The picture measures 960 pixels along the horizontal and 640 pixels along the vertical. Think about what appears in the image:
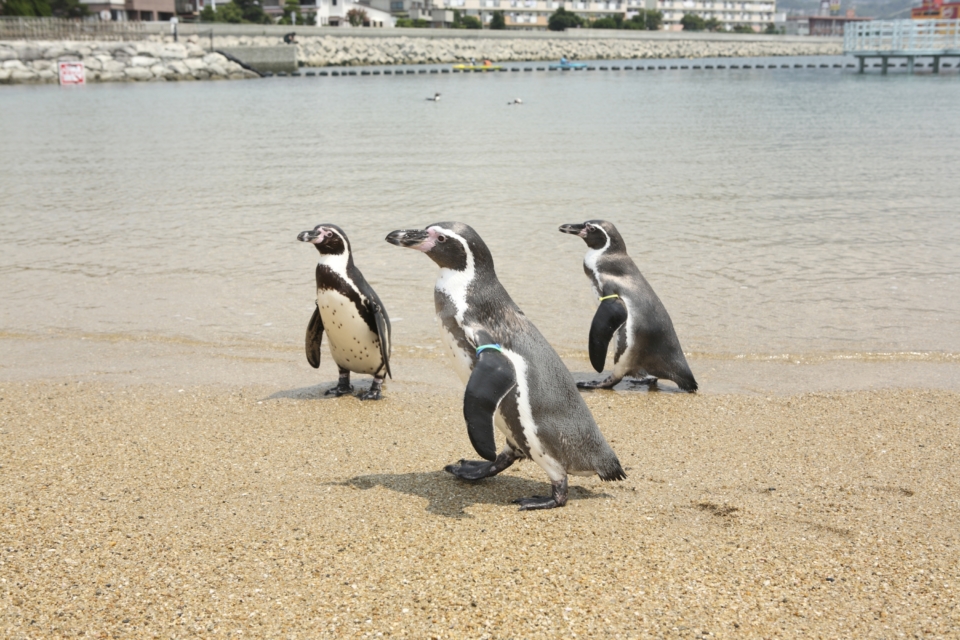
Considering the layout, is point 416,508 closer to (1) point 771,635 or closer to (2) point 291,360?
(1) point 771,635

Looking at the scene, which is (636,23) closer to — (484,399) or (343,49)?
(343,49)

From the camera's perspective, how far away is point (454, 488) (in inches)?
→ 156

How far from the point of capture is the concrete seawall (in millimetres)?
54281

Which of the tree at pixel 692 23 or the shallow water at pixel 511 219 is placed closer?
the shallow water at pixel 511 219

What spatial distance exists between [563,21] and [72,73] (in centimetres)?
8519

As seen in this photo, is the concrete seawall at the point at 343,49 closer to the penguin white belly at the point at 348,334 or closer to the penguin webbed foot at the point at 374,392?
the penguin white belly at the point at 348,334

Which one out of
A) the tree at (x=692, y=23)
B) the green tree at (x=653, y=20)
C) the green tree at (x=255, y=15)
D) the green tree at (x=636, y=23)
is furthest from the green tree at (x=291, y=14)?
the tree at (x=692, y=23)

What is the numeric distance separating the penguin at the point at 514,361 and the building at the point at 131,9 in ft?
257

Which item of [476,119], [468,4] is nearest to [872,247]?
[476,119]

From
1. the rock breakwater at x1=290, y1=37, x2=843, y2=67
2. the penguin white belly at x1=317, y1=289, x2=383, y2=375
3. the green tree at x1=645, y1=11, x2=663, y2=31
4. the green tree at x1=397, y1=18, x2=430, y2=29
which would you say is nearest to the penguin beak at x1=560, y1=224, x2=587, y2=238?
the penguin white belly at x1=317, y1=289, x2=383, y2=375

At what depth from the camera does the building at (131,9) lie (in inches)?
3019

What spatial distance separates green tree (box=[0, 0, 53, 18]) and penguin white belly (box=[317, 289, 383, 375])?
67614 millimetres

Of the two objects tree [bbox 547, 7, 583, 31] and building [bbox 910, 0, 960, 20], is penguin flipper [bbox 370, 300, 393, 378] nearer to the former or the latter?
building [bbox 910, 0, 960, 20]

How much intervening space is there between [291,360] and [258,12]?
8950 centimetres
